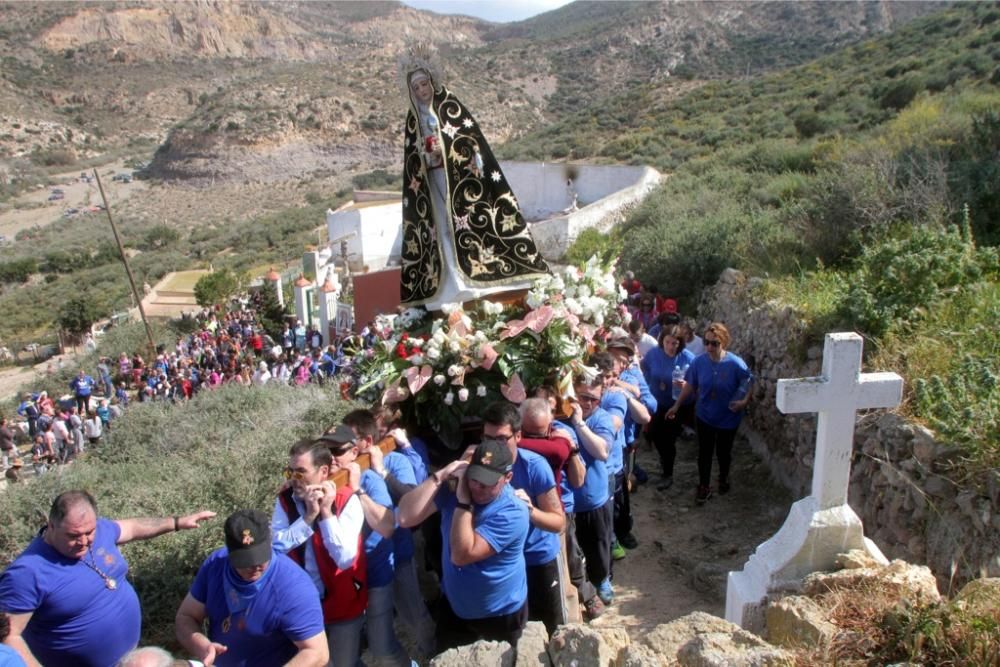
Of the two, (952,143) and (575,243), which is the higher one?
Answer: (952,143)

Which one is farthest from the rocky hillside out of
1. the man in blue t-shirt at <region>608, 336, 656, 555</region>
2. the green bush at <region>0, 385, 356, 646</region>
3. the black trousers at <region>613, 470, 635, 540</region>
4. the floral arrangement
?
the floral arrangement

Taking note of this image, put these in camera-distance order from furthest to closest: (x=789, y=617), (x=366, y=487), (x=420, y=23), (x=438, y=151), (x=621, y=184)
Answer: (x=420, y=23) → (x=621, y=184) → (x=438, y=151) → (x=366, y=487) → (x=789, y=617)

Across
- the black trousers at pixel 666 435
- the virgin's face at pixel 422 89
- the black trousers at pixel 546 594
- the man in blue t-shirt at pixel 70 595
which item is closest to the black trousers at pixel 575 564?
the black trousers at pixel 546 594

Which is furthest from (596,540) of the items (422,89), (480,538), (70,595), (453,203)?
(422,89)

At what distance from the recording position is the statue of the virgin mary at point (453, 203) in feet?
18.0

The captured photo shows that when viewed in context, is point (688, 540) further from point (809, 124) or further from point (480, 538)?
point (809, 124)

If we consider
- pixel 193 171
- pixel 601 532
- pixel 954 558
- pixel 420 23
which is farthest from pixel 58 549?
pixel 420 23

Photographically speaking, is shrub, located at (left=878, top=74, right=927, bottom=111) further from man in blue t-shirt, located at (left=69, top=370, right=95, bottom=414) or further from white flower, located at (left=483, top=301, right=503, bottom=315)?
man in blue t-shirt, located at (left=69, top=370, right=95, bottom=414)

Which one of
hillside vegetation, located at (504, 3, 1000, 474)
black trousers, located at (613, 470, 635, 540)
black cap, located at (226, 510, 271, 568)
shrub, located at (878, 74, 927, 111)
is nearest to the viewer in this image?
black cap, located at (226, 510, 271, 568)

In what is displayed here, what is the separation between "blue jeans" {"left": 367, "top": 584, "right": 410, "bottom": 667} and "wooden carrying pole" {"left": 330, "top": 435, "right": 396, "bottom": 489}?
600mm

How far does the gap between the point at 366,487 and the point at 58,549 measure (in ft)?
4.46

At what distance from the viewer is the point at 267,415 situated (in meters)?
6.92

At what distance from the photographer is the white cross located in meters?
3.27

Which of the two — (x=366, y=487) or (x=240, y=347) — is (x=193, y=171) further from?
(x=366, y=487)
